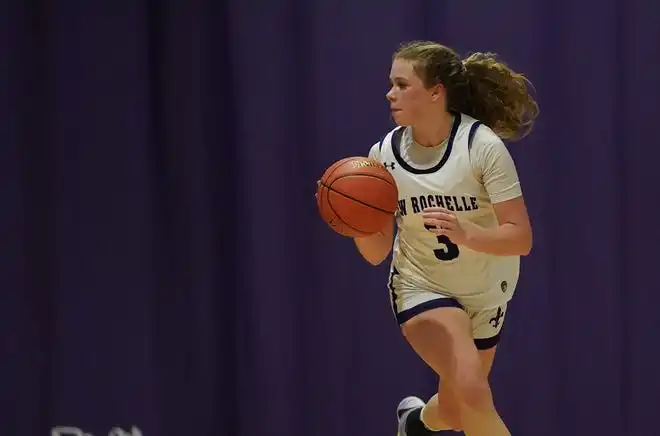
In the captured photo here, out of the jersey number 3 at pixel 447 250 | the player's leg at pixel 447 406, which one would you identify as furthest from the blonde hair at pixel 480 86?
the player's leg at pixel 447 406

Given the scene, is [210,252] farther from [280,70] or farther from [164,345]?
[280,70]

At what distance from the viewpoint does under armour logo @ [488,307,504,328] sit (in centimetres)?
316

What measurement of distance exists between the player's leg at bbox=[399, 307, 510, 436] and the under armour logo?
132mm

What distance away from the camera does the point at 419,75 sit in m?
3.08

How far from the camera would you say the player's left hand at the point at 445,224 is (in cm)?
282

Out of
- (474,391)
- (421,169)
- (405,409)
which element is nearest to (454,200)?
(421,169)

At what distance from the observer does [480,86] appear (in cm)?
321

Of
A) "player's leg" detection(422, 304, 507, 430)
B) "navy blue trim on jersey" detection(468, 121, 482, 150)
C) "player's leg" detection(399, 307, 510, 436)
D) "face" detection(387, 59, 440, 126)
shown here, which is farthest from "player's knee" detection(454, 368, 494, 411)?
"face" detection(387, 59, 440, 126)

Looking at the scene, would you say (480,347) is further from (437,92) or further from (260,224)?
(260,224)

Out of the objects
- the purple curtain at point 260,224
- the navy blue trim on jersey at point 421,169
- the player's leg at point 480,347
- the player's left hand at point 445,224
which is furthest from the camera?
the purple curtain at point 260,224

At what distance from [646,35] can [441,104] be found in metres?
1.32

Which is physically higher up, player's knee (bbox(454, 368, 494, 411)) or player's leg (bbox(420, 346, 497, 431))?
player's knee (bbox(454, 368, 494, 411))

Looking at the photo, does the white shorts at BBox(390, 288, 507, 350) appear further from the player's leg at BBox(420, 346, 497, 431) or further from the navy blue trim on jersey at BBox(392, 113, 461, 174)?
the navy blue trim on jersey at BBox(392, 113, 461, 174)

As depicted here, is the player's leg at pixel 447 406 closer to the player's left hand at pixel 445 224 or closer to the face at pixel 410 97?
the player's left hand at pixel 445 224
